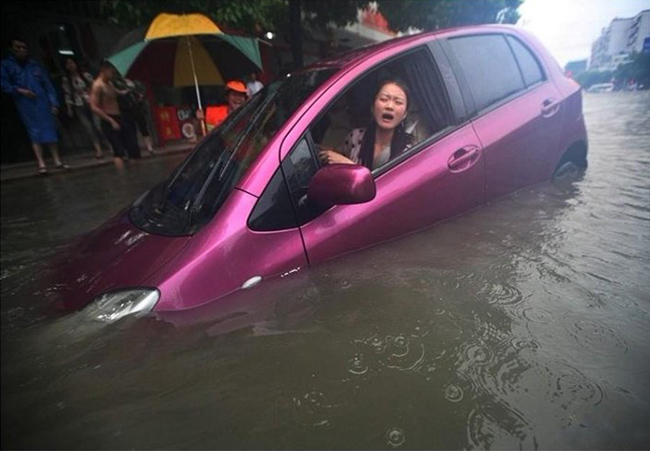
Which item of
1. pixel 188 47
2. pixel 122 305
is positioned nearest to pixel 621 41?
pixel 122 305

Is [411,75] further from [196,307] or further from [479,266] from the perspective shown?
[196,307]

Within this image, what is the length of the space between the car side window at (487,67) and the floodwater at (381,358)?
30.2 inches

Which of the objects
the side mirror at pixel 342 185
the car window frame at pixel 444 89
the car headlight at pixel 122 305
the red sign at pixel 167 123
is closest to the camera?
the car headlight at pixel 122 305

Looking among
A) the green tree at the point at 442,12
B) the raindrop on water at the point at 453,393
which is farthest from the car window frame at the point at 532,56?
the green tree at the point at 442,12

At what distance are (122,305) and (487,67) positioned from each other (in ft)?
8.59

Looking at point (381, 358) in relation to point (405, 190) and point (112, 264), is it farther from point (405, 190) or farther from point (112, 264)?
point (112, 264)

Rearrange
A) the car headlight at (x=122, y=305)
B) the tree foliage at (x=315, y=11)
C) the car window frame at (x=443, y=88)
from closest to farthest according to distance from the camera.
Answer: the car headlight at (x=122, y=305)
the car window frame at (x=443, y=88)
the tree foliage at (x=315, y=11)

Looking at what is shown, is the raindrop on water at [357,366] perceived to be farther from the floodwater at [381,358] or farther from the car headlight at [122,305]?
the car headlight at [122,305]

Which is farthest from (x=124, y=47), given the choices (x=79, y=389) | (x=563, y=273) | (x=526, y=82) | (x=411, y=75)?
(x=563, y=273)

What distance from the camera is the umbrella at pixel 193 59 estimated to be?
22.0 ft

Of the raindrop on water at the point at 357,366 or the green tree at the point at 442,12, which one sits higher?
the green tree at the point at 442,12

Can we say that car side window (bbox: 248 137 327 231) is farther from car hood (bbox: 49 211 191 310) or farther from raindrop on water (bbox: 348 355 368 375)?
raindrop on water (bbox: 348 355 368 375)

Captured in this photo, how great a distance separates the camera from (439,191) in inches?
91.3

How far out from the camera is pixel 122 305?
1.54m
